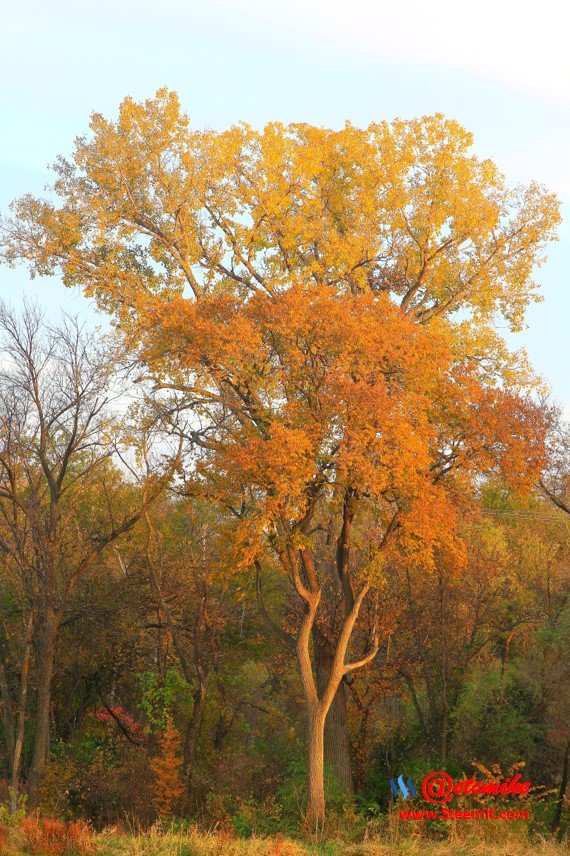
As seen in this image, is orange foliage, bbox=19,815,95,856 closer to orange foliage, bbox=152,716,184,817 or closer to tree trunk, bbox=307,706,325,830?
tree trunk, bbox=307,706,325,830

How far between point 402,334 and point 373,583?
4.65 m

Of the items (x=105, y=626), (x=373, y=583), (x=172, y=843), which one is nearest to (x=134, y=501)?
(x=105, y=626)

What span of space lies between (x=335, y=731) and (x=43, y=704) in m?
6.42

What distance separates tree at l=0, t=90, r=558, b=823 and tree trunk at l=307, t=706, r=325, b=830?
0.04m

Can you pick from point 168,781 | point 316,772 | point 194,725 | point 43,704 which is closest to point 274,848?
point 316,772

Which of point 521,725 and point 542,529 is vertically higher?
point 542,529

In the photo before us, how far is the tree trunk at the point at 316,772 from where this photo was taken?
18.6m

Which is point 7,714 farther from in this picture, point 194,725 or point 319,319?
point 319,319

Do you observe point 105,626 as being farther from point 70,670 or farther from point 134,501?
point 134,501

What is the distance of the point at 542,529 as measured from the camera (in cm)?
4134

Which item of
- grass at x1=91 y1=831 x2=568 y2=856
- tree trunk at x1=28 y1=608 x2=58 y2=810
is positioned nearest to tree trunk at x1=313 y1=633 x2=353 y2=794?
tree trunk at x1=28 y1=608 x2=58 y2=810

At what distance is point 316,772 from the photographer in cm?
1908

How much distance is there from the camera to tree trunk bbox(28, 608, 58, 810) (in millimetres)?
21875

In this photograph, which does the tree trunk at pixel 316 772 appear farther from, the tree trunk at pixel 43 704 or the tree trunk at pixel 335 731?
the tree trunk at pixel 43 704
